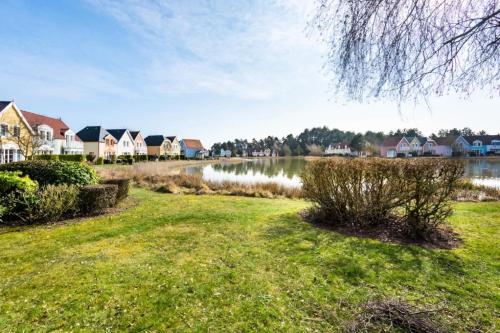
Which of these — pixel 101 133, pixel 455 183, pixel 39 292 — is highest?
pixel 101 133

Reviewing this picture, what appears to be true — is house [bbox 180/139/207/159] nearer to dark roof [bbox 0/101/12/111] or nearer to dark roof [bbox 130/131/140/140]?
dark roof [bbox 130/131/140/140]

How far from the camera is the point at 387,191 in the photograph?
6938 millimetres

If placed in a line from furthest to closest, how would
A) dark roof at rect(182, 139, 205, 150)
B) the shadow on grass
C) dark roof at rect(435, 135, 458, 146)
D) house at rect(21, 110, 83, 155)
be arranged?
dark roof at rect(182, 139, 205, 150) → dark roof at rect(435, 135, 458, 146) → house at rect(21, 110, 83, 155) → the shadow on grass

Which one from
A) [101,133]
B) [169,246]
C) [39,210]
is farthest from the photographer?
[101,133]

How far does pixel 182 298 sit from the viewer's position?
3908 mm

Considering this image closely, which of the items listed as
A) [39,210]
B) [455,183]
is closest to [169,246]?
[39,210]

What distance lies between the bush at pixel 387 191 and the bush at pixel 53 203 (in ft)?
24.2

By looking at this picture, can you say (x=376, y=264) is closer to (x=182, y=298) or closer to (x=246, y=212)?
(x=182, y=298)

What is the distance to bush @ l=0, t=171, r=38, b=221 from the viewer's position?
8133 mm

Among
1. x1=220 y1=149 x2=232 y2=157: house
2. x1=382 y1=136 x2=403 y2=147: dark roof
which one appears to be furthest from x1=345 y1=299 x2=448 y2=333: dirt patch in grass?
x1=220 y1=149 x2=232 y2=157: house

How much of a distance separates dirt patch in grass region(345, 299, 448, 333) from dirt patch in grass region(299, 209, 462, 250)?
290 centimetres

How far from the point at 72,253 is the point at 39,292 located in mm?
1664

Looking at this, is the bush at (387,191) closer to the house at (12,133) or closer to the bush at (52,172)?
the bush at (52,172)

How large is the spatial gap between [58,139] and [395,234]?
48.0m
